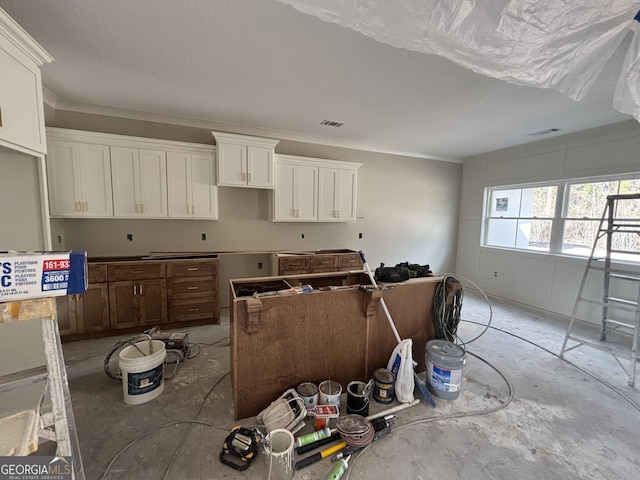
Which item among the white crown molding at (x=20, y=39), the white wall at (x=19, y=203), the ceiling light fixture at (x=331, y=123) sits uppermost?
the ceiling light fixture at (x=331, y=123)

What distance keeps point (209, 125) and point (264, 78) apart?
1.59 m

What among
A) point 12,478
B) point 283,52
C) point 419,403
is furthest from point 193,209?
point 419,403

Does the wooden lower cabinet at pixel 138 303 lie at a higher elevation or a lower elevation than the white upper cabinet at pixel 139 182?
lower

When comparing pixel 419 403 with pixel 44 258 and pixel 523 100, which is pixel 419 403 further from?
pixel 523 100

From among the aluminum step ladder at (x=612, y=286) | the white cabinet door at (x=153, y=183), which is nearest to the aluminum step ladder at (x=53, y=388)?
the white cabinet door at (x=153, y=183)

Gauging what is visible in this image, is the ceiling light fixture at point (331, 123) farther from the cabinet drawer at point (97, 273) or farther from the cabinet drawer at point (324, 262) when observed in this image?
the cabinet drawer at point (97, 273)

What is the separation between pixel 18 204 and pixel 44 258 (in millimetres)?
1492

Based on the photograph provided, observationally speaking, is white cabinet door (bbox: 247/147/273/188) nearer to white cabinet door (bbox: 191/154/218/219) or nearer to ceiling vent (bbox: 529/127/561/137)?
white cabinet door (bbox: 191/154/218/219)

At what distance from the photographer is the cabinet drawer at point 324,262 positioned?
3.99 m

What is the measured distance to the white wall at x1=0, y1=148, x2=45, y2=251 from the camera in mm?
1670

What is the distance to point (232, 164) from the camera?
139 inches

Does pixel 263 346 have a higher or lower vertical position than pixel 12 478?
lower

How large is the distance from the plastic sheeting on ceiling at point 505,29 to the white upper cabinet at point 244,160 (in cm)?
267

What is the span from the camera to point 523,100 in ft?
9.10
